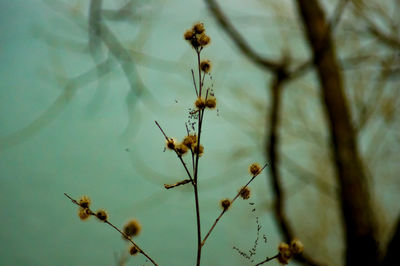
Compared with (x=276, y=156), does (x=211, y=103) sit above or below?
below

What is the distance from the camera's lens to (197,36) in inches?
25.4

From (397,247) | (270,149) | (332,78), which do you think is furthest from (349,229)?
(332,78)

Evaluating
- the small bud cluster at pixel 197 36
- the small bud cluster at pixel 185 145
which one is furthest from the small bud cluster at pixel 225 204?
the small bud cluster at pixel 197 36

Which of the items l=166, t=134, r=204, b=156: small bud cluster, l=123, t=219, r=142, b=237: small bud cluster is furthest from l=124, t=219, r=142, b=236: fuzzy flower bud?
l=166, t=134, r=204, b=156: small bud cluster

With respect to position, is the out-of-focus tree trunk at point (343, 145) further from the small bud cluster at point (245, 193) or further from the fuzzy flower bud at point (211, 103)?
the fuzzy flower bud at point (211, 103)

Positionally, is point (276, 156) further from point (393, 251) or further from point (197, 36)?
point (197, 36)

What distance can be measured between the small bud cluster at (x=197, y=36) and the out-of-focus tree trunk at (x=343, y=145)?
1.11m

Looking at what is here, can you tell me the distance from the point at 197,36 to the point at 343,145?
137cm

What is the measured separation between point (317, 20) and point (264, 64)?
45 cm

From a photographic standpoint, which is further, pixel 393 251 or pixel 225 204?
pixel 393 251

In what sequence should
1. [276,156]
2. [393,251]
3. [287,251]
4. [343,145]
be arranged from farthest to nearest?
1. [276,156]
2. [343,145]
3. [393,251]
4. [287,251]

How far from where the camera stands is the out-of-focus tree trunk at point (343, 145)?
4.63ft

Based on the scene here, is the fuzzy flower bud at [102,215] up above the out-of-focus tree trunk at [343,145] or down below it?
below

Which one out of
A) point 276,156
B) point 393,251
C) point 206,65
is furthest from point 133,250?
point 276,156
